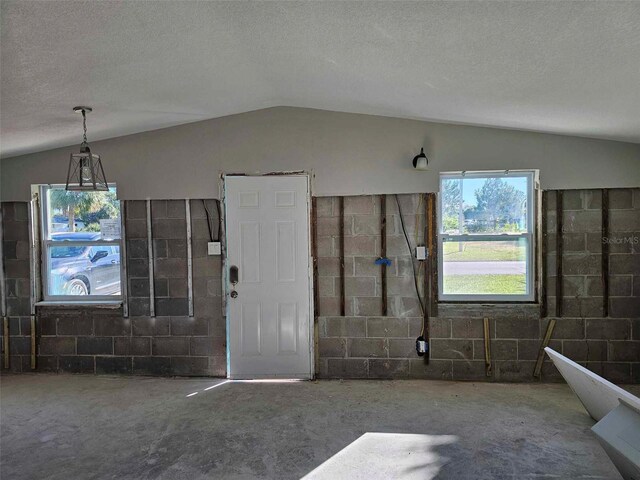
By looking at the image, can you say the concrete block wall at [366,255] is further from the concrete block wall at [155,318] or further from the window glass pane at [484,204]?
the concrete block wall at [155,318]

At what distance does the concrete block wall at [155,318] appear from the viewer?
3.87 m

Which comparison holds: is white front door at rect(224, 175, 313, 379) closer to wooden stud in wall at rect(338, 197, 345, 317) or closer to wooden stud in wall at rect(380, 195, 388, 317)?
wooden stud in wall at rect(338, 197, 345, 317)

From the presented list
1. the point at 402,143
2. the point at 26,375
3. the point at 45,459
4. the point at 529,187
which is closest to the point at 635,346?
the point at 529,187

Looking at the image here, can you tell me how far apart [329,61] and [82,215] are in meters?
3.19

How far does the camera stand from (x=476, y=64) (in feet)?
7.29

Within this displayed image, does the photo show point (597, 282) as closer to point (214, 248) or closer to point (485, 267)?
point (485, 267)

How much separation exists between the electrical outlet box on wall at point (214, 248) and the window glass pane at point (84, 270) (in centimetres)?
104

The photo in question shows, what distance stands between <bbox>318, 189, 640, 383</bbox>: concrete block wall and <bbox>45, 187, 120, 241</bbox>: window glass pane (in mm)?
2237

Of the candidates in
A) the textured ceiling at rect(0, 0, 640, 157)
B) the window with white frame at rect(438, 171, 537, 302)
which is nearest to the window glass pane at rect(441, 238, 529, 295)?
the window with white frame at rect(438, 171, 537, 302)

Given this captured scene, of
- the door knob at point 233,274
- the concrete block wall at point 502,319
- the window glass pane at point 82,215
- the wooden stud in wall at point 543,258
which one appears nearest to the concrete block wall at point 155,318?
the door knob at point 233,274

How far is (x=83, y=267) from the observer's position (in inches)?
161

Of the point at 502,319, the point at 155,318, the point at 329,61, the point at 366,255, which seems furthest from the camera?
the point at 155,318

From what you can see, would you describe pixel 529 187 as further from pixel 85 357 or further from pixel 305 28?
pixel 85 357

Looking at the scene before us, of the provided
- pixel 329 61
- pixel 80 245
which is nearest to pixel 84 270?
pixel 80 245
